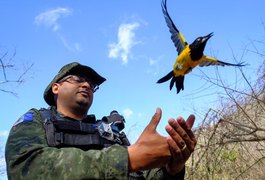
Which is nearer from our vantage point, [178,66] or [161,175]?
[161,175]

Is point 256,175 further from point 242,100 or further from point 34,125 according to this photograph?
point 34,125

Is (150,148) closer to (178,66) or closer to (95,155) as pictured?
(95,155)

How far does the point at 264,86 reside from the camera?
187 inches

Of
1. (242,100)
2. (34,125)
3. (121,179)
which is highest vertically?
(242,100)

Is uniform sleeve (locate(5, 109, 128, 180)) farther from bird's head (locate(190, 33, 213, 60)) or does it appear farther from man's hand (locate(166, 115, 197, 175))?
bird's head (locate(190, 33, 213, 60))

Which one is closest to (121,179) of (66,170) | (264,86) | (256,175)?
(66,170)

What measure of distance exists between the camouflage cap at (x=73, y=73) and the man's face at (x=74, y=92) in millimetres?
40

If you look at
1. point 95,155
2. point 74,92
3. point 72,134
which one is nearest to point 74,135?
point 72,134

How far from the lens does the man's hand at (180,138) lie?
46.4 inches

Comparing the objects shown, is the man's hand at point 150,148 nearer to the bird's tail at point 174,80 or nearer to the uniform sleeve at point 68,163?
the uniform sleeve at point 68,163

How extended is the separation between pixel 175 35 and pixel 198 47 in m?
0.57

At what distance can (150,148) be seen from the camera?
3.75ft

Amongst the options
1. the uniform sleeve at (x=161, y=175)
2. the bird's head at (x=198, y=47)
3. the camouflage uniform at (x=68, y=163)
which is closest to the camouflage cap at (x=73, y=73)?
the bird's head at (x=198, y=47)

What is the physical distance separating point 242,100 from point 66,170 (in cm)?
379
